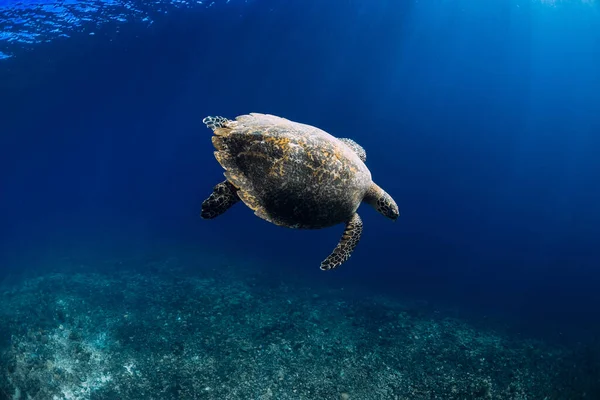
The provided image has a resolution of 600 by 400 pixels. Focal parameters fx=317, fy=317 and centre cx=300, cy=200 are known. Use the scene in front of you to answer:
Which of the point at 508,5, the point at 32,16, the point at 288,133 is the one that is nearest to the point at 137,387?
the point at 288,133

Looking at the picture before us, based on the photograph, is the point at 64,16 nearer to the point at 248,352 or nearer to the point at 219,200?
the point at 248,352

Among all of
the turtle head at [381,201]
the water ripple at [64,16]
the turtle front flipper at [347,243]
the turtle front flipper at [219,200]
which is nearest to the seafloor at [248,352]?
the turtle front flipper at [347,243]

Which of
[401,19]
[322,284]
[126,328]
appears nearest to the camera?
[126,328]

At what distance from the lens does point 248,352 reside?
9.77 meters

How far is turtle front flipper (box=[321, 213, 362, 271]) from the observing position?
4805 mm

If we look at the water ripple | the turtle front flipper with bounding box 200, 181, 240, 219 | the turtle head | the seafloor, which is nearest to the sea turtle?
the turtle front flipper with bounding box 200, 181, 240, 219

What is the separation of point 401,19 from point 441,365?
35.6m

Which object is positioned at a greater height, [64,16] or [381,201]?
[64,16]

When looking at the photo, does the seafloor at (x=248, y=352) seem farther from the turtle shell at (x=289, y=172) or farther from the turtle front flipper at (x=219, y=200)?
the turtle shell at (x=289, y=172)

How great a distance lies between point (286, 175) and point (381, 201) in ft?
6.50

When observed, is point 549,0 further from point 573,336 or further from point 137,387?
point 137,387

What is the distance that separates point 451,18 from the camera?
119ft

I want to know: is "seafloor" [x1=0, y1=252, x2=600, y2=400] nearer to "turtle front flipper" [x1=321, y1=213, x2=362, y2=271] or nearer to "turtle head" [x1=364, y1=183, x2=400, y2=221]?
"turtle front flipper" [x1=321, y1=213, x2=362, y2=271]

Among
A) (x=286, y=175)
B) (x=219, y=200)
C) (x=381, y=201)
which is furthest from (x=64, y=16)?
(x=381, y=201)
